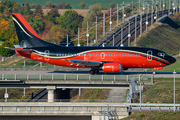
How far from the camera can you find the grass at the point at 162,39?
118 meters

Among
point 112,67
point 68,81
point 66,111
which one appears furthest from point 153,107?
point 112,67

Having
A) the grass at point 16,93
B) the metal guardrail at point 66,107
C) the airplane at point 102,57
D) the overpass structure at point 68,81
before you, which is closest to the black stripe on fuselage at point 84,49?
the airplane at point 102,57

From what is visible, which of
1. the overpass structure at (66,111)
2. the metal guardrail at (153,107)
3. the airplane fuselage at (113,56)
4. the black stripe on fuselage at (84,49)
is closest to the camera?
the metal guardrail at (153,107)

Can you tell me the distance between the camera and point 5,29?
152m

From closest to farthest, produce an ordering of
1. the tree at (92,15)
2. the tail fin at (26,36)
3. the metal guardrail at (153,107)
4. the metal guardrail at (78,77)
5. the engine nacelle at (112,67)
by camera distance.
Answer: the metal guardrail at (153,107)
the metal guardrail at (78,77)
the engine nacelle at (112,67)
the tail fin at (26,36)
the tree at (92,15)

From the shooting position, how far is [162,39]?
132875mm

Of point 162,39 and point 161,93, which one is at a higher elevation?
point 162,39

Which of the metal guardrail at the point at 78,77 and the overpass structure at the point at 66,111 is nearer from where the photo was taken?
the overpass structure at the point at 66,111

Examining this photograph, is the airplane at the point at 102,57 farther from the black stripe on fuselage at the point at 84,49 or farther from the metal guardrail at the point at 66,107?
the metal guardrail at the point at 66,107

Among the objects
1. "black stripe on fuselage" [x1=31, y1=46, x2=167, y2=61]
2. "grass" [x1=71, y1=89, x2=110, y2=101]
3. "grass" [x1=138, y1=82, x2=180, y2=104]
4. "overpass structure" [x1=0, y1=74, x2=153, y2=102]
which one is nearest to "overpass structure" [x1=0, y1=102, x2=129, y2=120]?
"overpass structure" [x1=0, y1=74, x2=153, y2=102]

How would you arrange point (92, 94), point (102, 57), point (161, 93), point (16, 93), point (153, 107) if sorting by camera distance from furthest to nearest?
point (16, 93) → point (92, 94) → point (102, 57) → point (161, 93) → point (153, 107)

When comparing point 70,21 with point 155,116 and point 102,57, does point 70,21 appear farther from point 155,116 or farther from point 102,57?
point 155,116

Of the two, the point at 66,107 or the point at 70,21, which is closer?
the point at 66,107

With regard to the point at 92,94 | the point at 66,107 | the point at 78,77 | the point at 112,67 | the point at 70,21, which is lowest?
the point at 92,94
